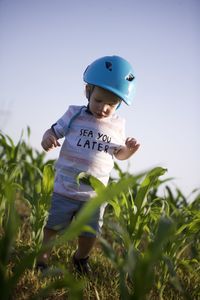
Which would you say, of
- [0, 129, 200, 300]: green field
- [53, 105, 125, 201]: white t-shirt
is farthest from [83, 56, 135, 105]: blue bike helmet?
[0, 129, 200, 300]: green field

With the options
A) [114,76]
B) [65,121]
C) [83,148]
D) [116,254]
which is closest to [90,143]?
[83,148]

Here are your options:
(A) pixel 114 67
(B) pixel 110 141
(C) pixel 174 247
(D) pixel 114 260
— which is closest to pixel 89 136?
(B) pixel 110 141

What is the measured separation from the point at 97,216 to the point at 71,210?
16 cm

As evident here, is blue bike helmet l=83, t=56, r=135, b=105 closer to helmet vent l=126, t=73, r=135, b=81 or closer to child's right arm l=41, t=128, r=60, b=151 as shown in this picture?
helmet vent l=126, t=73, r=135, b=81

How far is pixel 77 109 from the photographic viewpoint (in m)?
1.89

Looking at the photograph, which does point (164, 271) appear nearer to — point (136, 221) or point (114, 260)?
point (136, 221)

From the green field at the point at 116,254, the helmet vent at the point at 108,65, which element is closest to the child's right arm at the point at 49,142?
the green field at the point at 116,254

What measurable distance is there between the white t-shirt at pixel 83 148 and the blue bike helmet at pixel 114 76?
195 mm

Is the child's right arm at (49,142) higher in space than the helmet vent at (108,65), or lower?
lower

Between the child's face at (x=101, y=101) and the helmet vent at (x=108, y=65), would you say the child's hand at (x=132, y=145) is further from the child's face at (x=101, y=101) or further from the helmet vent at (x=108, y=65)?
the helmet vent at (x=108, y=65)

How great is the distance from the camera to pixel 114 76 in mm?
1739

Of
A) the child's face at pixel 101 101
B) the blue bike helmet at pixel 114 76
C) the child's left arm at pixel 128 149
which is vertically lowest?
the child's left arm at pixel 128 149

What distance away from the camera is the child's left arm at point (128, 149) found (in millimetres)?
1823

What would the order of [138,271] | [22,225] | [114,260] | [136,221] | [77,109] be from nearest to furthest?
[138,271]
[114,260]
[136,221]
[77,109]
[22,225]
